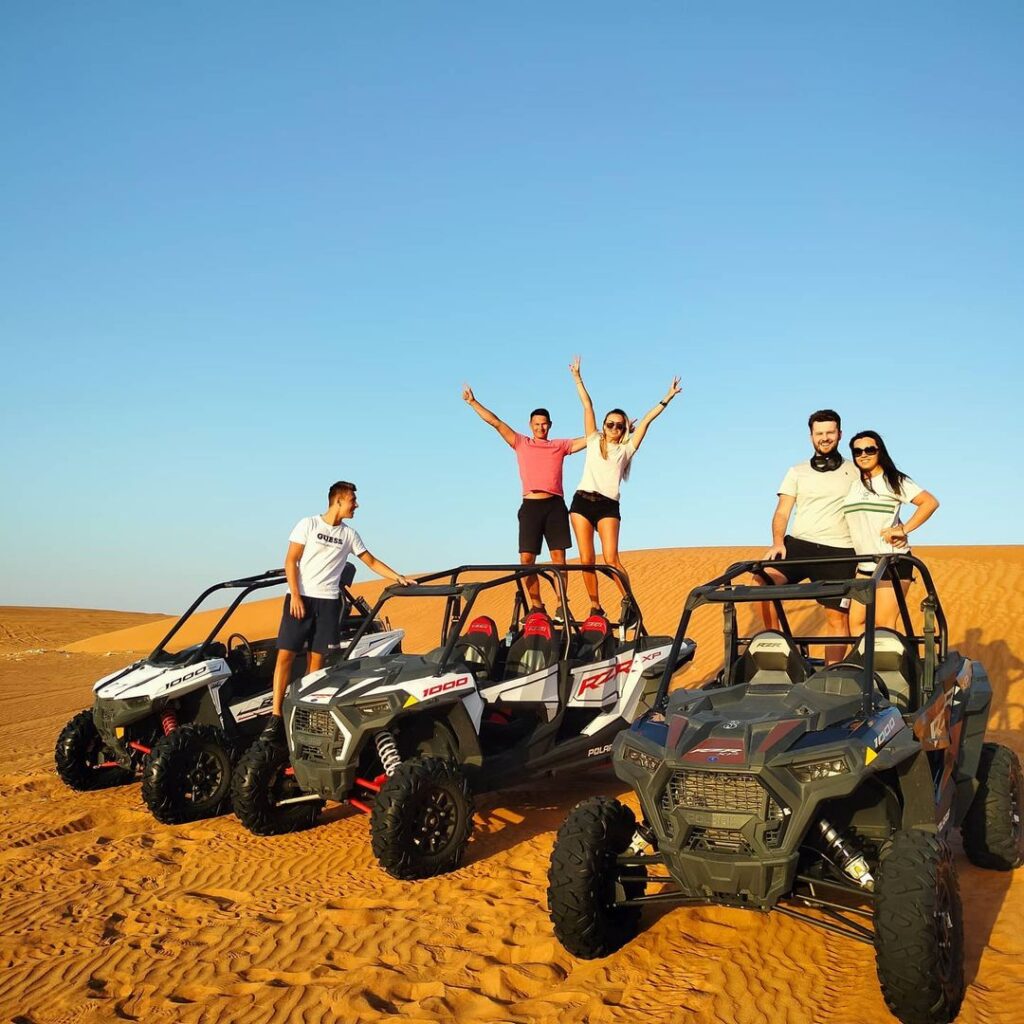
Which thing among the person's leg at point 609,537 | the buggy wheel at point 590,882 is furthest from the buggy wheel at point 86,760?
the buggy wheel at point 590,882

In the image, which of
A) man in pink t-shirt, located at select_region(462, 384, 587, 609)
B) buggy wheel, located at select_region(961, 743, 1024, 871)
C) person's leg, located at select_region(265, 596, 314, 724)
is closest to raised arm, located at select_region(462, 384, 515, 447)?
man in pink t-shirt, located at select_region(462, 384, 587, 609)

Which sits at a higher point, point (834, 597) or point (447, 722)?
point (834, 597)

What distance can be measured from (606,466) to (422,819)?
4.67 m

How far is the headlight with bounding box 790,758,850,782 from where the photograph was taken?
13.9ft

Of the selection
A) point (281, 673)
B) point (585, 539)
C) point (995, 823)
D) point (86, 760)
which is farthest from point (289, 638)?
point (995, 823)

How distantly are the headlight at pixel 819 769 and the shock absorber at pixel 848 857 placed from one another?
0.37 meters

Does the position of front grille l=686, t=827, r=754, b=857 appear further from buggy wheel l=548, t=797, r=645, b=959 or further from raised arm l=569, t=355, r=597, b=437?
raised arm l=569, t=355, r=597, b=437

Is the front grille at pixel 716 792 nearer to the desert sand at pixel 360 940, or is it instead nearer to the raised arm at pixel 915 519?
the desert sand at pixel 360 940

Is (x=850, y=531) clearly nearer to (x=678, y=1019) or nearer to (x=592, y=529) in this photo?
(x=592, y=529)

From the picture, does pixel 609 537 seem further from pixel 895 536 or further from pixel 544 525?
pixel 895 536

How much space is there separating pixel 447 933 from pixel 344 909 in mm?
780

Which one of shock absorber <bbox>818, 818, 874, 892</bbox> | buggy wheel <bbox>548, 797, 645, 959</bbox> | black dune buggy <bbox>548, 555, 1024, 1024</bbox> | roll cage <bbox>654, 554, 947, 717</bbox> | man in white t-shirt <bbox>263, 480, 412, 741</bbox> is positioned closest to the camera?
black dune buggy <bbox>548, 555, 1024, 1024</bbox>

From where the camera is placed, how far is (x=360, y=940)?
5.30 m

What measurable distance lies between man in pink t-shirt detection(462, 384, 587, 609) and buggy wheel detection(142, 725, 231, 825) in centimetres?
352
